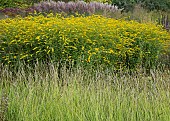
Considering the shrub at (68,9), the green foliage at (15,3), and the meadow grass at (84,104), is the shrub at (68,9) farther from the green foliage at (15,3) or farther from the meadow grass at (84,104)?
the meadow grass at (84,104)

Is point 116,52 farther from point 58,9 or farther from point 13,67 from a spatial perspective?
point 58,9

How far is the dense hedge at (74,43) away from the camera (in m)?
6.75

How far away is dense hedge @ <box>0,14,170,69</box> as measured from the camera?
6.75 m

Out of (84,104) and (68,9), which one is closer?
(84,104)

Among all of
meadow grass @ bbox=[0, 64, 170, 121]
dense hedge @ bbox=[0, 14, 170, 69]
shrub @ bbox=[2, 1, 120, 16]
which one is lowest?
meadow grass @ bbox=[0, 64, 170, 121]

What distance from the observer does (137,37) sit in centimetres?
769

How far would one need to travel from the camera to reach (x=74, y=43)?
269 inches

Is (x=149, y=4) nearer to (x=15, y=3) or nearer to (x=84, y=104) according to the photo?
(x=15, y=3)

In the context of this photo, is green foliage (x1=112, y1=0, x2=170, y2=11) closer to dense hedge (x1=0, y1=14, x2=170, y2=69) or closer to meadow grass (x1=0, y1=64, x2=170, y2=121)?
dense hedge (x1=0, y1=14, x2=170, y2=69)

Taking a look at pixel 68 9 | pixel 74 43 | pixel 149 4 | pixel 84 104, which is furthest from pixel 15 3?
pixel 84 104

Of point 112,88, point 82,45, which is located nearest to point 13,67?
point 82,45

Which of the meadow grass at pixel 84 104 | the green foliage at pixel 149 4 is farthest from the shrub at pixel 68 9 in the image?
the meadow grass at pixel 84 104

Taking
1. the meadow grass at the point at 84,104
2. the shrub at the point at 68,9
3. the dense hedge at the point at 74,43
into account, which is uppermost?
the shrub at the point at 68,9

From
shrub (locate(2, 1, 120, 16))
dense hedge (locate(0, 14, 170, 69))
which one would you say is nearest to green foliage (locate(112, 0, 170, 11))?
shrub (locate(2, 1, 120, 16))
